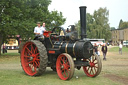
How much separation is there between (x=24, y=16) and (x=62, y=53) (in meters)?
13.4

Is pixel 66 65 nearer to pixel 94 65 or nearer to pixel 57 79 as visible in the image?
pixel 57 79

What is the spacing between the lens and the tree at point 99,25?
60906 mm

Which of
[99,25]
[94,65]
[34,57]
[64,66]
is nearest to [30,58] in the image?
[34,57]

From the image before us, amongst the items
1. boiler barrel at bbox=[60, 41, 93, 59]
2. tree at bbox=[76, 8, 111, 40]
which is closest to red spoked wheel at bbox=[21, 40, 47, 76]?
boiler barrel at bbox=[60, 41, 93, 59]

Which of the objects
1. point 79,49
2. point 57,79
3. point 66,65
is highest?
point 79,49

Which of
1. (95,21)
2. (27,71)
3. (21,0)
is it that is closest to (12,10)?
(21,0)

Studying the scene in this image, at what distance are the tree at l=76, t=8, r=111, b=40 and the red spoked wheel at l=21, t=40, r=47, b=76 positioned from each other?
52.8m

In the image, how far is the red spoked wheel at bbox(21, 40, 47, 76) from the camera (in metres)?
7.58

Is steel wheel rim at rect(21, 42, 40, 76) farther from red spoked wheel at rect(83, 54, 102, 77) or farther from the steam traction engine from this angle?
red spoked wheel at rect(83, 54, 102, 77)

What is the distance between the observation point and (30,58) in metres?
8.32

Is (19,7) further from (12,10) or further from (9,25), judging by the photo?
(9,25)

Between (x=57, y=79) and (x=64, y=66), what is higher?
(x=64, y=66)

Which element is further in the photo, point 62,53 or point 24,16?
point 24,16

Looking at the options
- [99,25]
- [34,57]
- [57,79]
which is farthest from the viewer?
[99,25]
